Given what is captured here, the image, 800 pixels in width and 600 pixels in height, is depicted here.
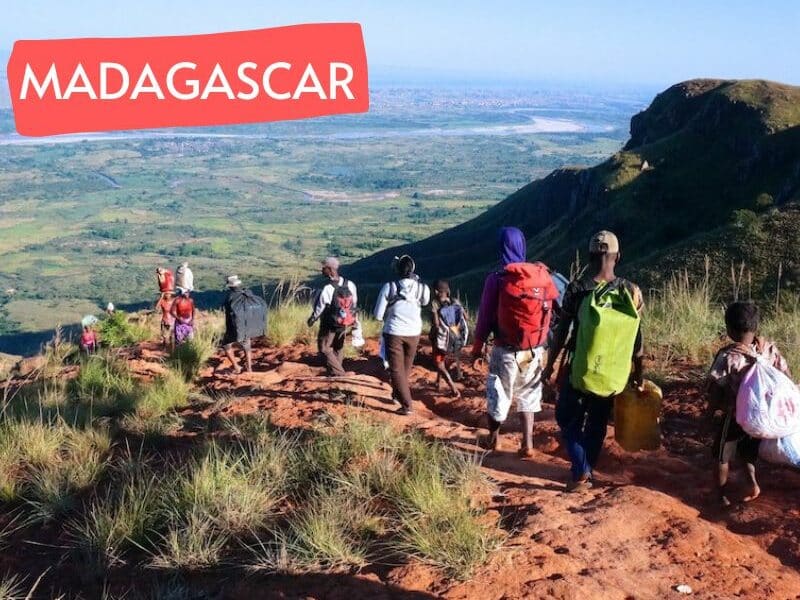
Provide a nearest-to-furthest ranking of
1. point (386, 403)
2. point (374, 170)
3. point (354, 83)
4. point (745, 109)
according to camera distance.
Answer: point (386, 403), point (354, 83), point (745, 109), point (374, 170)

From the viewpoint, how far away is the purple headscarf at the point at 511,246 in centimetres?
425

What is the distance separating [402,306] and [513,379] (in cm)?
138

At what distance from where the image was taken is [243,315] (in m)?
7.42

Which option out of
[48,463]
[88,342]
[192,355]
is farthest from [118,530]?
[88,342]

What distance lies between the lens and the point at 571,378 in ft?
12.7

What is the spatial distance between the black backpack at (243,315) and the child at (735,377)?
4.87 m

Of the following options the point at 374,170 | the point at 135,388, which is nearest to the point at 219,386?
the point at 135,388

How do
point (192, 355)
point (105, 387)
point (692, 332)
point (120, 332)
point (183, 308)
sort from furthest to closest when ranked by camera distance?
point (120, 332) < point (183, 308) < point (192, 355) < point (105, 387) < point (692, 332)

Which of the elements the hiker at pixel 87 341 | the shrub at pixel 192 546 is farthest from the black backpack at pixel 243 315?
the shrub at pixel 192 546

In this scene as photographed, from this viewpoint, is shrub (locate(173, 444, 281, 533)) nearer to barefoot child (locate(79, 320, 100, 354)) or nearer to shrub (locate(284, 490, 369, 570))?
shrub (locate(284, 490, 369, 570))

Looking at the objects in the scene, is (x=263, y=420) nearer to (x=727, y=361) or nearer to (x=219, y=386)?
(x=219, y=386)

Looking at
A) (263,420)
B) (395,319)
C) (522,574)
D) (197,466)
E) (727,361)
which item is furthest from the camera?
(395,319)

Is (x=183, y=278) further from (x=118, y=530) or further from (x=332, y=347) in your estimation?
(x=118, y=530)

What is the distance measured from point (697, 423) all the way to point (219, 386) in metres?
4.36
